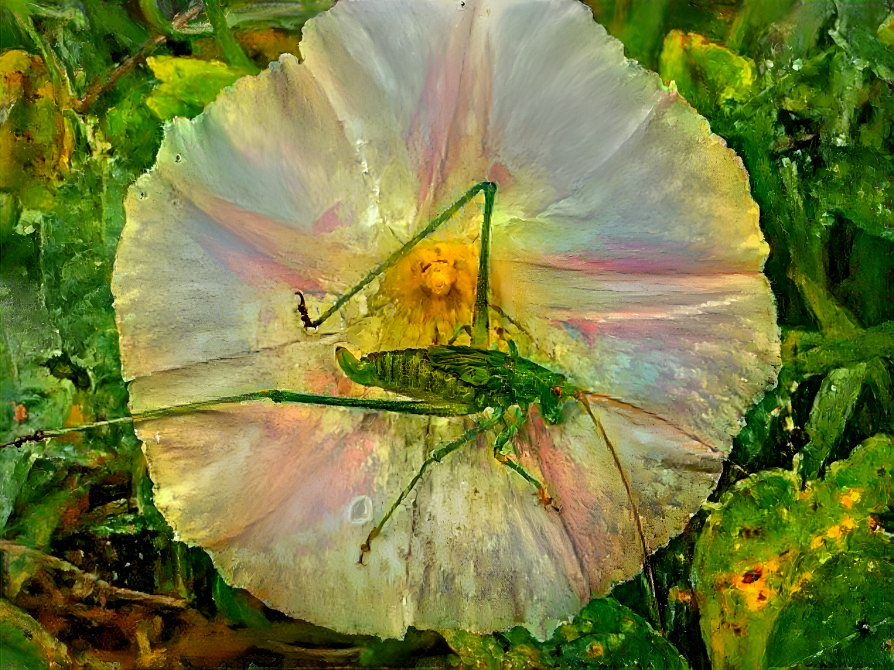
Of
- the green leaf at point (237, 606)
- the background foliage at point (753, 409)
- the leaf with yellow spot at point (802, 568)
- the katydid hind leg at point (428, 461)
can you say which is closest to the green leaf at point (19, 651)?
the background foliage at point (753, 409)

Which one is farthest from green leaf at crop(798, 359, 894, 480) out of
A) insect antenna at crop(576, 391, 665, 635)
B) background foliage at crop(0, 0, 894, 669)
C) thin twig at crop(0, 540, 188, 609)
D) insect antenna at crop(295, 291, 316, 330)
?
thin twig at crop(0, 540, 188, 609)

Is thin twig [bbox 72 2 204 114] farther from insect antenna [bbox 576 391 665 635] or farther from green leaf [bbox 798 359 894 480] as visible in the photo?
green leaf [bbox 798 359 894 480]

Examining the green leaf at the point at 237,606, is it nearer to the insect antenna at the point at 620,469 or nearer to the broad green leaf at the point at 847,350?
the insect antenna at the point at 620,469

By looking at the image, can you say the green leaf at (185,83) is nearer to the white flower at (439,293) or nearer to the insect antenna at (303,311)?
the white flower at (439,293)

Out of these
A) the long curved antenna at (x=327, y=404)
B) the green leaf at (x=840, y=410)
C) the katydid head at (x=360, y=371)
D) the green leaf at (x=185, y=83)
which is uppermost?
the green leaf at (x=185, y=83)

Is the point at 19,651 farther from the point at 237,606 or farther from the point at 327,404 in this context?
the point at 327,404

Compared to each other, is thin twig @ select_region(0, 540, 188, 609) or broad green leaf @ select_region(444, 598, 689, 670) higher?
thin twig @ select_region(0, 540, 188, 609)

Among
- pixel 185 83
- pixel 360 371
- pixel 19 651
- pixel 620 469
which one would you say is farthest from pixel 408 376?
pixel 19 651

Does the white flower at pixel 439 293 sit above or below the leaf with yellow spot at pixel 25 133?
below

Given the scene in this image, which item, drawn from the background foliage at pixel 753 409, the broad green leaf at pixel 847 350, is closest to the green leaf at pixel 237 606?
the background foliage at pixel 753 409
